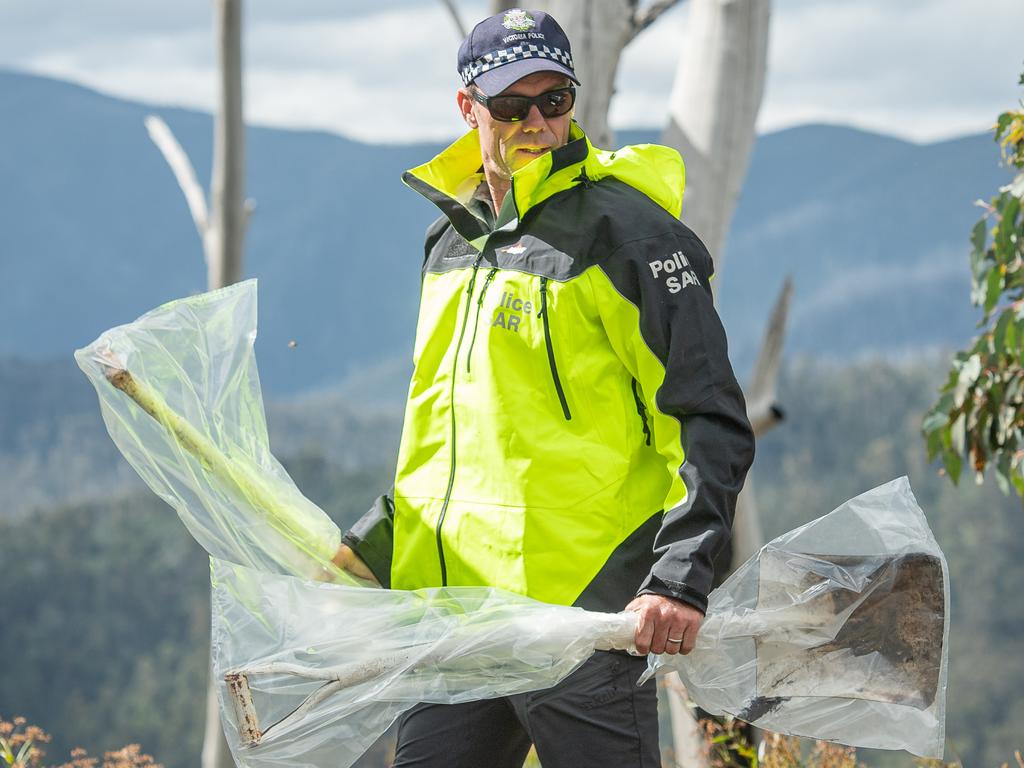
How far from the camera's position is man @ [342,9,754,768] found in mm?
2219

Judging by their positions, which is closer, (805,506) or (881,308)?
(805,506)

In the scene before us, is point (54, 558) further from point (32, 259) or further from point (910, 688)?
point (32, 259)

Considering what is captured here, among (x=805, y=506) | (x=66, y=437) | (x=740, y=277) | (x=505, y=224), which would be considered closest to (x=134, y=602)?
(x=805, y=506)

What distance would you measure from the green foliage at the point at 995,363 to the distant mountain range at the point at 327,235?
106925 millimetres

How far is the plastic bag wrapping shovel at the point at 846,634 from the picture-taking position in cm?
247

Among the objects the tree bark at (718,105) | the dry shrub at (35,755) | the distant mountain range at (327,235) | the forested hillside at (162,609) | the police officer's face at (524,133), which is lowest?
the forested hillside at (162,609)

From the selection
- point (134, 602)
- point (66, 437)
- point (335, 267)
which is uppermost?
point (335, 267)

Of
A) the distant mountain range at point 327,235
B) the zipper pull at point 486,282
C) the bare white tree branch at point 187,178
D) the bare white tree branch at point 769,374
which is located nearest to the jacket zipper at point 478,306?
the zipper pull at point 486,282

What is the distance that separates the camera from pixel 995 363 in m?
4.10

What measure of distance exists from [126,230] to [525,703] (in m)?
127

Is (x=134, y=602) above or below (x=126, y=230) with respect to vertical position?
below

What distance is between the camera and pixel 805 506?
5312 centimetres

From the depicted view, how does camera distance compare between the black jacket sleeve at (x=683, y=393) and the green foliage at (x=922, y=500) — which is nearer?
the black jacket sleeve at (x=683, y=393)

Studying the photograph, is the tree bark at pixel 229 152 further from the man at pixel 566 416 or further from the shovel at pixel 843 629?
the shovel at pixel 843 629
